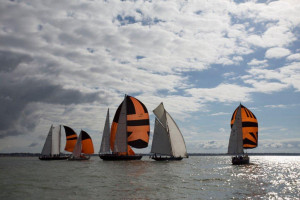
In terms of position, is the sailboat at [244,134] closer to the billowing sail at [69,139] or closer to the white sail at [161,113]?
the white sail at [161,113]

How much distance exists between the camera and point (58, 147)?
97.0 meters

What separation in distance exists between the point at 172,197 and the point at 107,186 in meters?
8.31

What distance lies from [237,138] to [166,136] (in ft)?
51.1

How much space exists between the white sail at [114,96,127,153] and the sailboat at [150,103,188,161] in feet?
22.8

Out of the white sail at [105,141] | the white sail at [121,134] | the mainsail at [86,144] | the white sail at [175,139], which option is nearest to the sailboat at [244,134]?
the white sail at [175,139]

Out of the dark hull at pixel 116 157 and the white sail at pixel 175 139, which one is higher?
the white sail at pixel 175 139

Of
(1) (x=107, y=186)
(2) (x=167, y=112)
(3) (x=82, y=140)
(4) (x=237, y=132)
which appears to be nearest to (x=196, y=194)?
(1) (x=107, y=186)

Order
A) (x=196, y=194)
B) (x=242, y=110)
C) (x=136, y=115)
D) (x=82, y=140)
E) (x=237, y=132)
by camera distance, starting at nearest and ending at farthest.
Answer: (x=196, y=194) → (x=237, y=132) → (x=242, y=110) → (x=136, y=115) → (x=82, y=140)

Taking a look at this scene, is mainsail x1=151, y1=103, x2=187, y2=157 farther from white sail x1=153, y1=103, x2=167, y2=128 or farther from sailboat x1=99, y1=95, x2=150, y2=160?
sailboat x1=99, y1=95, x2=150, y2=160

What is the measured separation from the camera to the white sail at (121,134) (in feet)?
231

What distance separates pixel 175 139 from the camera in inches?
2709

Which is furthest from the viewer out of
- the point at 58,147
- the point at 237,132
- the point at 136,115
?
the point at 58,147

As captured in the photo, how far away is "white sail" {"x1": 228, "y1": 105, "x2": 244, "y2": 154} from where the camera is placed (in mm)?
61037

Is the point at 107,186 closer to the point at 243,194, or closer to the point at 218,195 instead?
the point at 218,195
